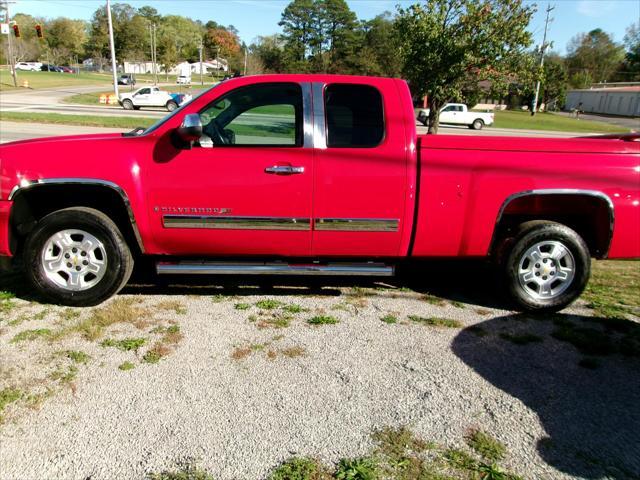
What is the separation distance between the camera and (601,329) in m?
4.24

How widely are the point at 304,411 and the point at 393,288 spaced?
2289 mm

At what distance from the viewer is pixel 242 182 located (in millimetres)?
4121

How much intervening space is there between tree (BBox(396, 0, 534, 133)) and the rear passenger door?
30.5ft

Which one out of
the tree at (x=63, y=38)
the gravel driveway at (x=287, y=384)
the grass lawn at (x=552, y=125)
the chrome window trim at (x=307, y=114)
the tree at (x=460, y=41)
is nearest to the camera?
the gravel driveway at (x=287, y=384)

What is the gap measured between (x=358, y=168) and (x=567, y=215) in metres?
2.07

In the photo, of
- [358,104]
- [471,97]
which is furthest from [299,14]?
[358,104]

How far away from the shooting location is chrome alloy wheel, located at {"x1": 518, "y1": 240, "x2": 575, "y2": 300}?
14.5 feet

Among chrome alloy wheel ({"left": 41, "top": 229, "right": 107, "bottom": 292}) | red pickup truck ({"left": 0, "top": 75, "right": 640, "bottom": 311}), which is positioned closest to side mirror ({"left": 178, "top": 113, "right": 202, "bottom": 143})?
red pickup truck ({"left": 0, "top": 75, "right": 640, "bottom": 311})

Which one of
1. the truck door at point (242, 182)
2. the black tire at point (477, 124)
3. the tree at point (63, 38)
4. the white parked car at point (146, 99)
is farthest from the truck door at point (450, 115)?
the tree at point (63, 38)

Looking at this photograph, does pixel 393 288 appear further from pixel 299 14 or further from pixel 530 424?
pixel 299 14

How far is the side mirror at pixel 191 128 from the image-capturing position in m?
3.88

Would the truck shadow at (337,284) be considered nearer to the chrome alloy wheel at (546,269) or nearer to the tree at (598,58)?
the chrome alloy wheel at (546,269)

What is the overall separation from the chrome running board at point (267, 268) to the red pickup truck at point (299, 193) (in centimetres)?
2

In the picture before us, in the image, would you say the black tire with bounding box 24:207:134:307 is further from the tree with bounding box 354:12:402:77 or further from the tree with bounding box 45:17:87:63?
the tree with bounding box 45:17:87:63
